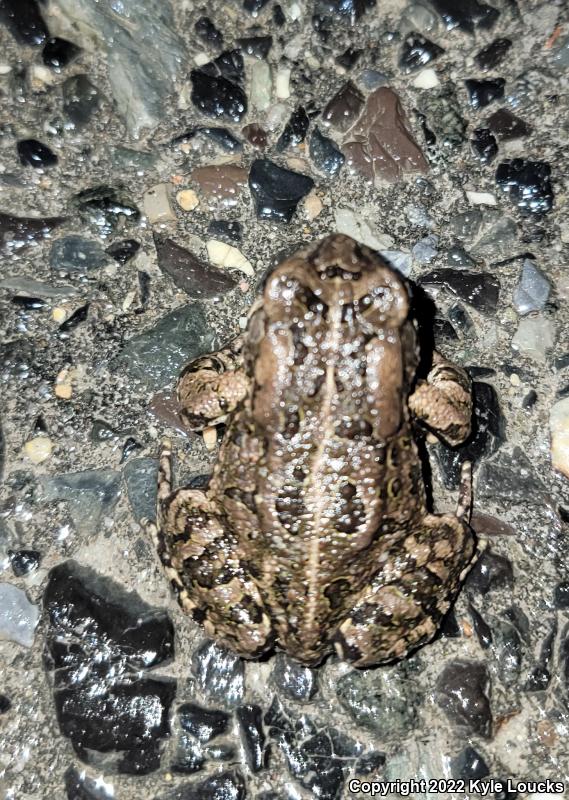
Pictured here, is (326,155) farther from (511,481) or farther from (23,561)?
(23,561)

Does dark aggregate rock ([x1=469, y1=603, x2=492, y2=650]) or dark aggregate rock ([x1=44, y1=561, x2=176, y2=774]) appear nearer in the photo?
dark aggregate rock ([x1=44, y1=561, x2=176, y2=774])

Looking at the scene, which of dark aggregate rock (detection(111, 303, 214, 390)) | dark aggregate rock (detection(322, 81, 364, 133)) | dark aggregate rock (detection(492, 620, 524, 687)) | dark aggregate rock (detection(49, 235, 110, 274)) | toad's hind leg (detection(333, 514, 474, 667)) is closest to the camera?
toad's hind leg (detection(333, 514, 474, 667))

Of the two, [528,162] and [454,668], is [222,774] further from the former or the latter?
[528,162]

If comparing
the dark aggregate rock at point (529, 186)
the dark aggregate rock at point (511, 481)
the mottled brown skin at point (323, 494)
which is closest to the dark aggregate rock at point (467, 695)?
the mottled brown skin at point (323, 494)

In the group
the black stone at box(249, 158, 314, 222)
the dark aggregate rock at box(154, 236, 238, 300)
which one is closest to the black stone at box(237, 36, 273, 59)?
the black stone at box(249, 158, 314, 222)

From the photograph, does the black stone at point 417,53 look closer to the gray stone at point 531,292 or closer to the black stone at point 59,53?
the gray stone at point 531,292

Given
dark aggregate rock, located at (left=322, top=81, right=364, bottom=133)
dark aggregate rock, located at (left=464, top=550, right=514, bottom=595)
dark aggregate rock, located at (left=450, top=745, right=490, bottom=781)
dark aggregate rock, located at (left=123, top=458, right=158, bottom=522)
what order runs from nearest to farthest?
1. dark aggregate rock, located at (left=450, top=745, right=490, bottom=781)
2. dark aggregate rock, located at (left=464, top=550, right=514, bottom=595)
3. dark aggregate rock, located at (left=123, top=458, right=158, bottom=522)
4. dark aggregate rock, located at (left=322, top=81, right=364, bottom=133)

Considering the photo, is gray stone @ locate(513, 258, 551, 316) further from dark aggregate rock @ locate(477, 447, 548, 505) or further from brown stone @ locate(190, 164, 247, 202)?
brown stone @ locate(190, 164, 247, 202)
